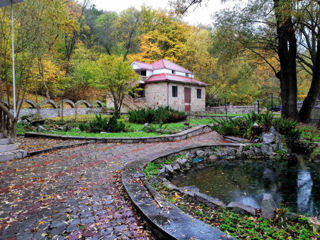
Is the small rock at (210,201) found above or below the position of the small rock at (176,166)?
above

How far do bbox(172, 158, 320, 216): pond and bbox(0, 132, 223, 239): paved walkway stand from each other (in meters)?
1.78

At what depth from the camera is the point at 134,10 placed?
33.6 metres

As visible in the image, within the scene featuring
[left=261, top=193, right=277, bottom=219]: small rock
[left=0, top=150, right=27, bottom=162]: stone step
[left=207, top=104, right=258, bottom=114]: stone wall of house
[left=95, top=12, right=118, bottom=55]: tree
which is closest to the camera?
[left=261, top=193, right=277, bottom=219]: small rock

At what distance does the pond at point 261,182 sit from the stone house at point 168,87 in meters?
16.0

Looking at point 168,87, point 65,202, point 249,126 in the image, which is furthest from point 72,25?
point 65,202

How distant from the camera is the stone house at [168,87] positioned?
21.9 metres

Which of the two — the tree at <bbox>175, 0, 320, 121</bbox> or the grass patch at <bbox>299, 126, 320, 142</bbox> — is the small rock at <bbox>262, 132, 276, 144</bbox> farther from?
the tree at <bbox>175, 0, 320, 121</bbox>

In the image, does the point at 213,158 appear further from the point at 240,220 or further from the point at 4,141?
the point at 4,141

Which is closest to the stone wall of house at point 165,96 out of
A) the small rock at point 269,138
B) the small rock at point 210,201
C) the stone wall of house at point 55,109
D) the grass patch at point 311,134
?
the stone wall of house at point 55,109

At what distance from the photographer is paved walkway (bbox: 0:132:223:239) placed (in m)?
2.36

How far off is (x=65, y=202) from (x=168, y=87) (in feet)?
63.8

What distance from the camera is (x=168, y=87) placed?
2184cm

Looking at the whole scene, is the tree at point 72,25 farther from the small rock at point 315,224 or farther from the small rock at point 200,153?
the small rock at point 315,224

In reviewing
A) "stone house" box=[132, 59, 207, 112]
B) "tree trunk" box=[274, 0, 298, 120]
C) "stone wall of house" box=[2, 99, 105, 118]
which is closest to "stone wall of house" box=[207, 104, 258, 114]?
"stone house" box=[132, 59, 207, 112]
